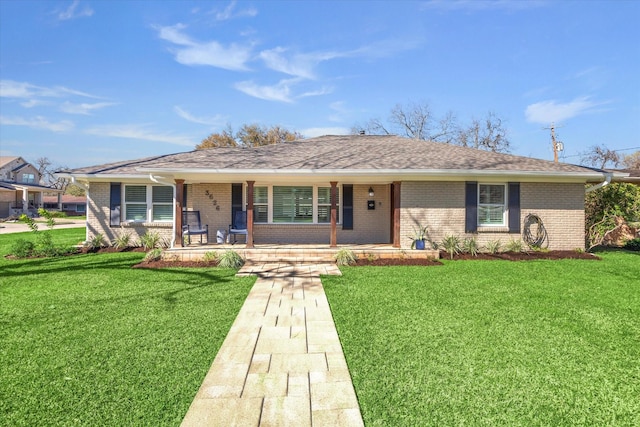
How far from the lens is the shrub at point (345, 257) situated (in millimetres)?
8516

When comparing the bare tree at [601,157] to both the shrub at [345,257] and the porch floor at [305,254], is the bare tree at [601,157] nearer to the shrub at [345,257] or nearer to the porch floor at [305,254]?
the porch floor at [305,254]

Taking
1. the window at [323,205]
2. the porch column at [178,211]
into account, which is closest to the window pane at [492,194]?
the window at [323,205]

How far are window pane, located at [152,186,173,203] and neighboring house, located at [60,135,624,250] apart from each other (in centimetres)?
3

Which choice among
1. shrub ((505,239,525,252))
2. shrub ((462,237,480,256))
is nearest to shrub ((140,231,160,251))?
shrub ((462,237,480,256))

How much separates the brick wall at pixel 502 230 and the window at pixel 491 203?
44 cm

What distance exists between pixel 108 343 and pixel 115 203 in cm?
908

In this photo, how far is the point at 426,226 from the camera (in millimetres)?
9984

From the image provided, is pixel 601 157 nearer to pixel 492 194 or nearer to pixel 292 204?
pixel 492 194

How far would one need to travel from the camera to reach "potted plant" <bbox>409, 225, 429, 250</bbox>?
377 inches

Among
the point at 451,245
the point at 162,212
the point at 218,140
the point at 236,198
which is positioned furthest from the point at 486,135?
the point at 162,212

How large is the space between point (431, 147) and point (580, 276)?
6.74 meters

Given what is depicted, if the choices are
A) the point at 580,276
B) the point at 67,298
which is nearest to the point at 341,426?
the point at 67,298

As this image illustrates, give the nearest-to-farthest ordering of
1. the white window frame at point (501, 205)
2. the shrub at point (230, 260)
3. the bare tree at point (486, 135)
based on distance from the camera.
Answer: the shrub at point (230, 260), the white window frame at point (501, 205), the bare tree at point (486, 135)

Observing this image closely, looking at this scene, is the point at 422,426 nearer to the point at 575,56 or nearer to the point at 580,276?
the point at 580,276
